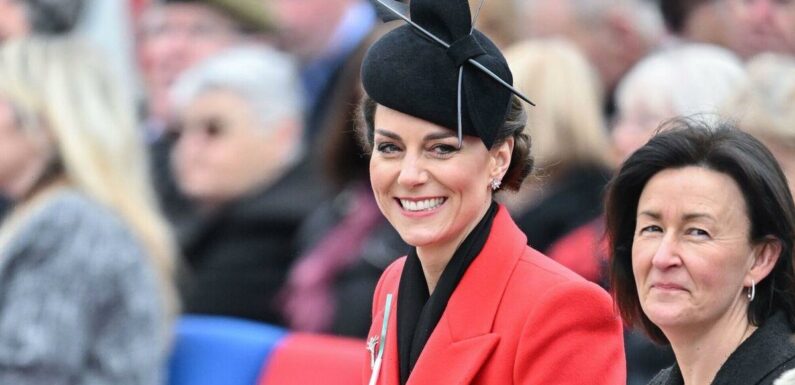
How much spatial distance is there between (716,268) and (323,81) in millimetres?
5058

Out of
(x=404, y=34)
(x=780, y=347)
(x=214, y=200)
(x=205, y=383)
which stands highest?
(x=404, y=34)

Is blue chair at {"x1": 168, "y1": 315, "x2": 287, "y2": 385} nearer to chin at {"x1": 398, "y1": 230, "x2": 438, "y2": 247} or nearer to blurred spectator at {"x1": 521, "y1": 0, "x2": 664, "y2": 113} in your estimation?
blurred spectator at {"x1": 521, "y1": 0, "x2": 664, "y2": 113}

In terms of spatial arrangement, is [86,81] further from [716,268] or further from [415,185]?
[716,268]

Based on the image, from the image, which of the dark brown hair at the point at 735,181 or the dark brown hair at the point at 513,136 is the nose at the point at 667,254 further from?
the dark brown hair at the point at 513,136

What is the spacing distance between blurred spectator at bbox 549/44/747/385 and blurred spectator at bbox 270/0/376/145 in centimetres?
250

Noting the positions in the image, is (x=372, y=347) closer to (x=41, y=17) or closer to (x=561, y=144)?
(x=561, y=144)

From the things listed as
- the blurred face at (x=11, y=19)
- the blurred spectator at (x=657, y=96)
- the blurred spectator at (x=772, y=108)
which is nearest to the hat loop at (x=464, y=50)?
the blurred spectator at (x=772, y=108)

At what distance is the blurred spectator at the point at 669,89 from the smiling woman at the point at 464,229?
2.01 metres

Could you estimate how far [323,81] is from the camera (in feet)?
28.4

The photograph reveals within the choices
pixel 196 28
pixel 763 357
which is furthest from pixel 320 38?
pixel 763 357

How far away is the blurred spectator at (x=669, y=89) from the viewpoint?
6.05 m

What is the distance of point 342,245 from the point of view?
6.92m

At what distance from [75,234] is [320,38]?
2854 millimetres

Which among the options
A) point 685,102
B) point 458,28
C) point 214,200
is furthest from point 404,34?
point 214,200
